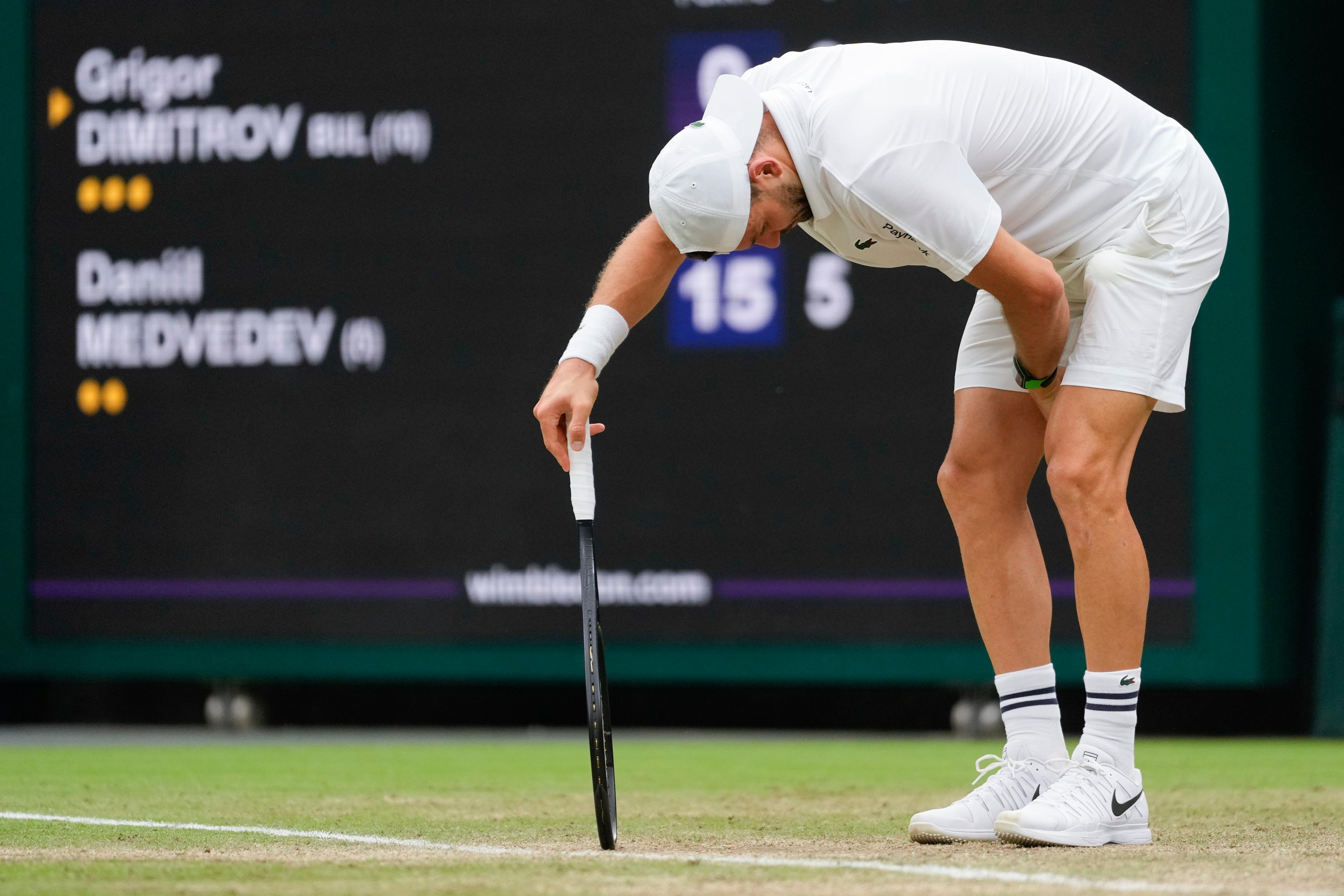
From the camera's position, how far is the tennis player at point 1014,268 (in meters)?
2.58

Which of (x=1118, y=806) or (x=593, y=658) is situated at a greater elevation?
(x=593, y=658)

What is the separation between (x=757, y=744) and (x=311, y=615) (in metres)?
1.50

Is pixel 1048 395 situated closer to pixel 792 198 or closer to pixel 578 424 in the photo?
pixel 792 198

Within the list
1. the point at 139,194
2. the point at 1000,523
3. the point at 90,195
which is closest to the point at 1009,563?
the point at 1000,523

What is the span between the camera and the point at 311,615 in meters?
5.82

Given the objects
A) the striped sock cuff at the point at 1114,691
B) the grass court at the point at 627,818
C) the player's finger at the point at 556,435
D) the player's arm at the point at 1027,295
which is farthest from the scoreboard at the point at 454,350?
the player's finger at the point at 556,435

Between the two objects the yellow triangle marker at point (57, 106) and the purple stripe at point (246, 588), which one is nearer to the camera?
the purple stripe at point (246, 588)

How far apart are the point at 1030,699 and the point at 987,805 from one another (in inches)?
8.3

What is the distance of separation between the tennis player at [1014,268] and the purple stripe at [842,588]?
2392 millimetres

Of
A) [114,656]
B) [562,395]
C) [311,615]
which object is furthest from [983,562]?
[114,656]

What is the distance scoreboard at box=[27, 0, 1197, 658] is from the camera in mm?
5496

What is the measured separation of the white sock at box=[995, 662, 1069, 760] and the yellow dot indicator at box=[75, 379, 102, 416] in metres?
3.93

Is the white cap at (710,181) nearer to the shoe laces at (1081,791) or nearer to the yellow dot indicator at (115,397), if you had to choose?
the shoe laces at (1081,791)

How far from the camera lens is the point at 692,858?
2.59 metres
